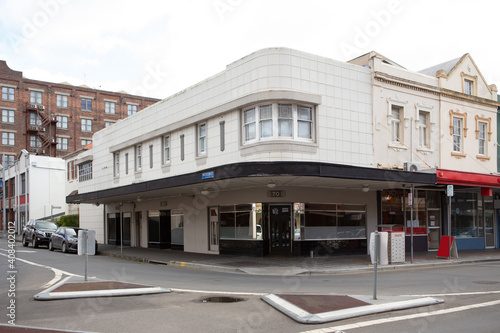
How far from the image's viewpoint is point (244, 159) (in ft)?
64.0

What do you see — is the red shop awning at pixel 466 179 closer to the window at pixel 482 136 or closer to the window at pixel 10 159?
the window at pixel 482 136

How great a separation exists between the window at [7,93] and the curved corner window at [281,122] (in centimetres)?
4924

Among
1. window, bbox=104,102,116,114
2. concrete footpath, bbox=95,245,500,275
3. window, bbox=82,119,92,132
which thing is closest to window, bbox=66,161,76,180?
concrete footpath, bbox=95,245,500,275

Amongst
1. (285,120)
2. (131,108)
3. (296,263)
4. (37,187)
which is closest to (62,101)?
(131,108)

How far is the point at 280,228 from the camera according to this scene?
20.0 m

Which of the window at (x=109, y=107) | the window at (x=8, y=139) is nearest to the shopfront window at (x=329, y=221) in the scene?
the window at (x=8, y=139)

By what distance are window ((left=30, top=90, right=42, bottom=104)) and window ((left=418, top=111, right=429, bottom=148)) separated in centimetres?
5221

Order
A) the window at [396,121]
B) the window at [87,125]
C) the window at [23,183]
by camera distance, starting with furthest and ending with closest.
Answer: the window at [87,125], the window at [23,183], the window at [396,121]

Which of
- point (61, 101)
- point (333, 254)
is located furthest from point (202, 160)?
point (61, 101)

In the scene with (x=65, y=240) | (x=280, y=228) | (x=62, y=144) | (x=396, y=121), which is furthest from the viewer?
(x=62, y=144)

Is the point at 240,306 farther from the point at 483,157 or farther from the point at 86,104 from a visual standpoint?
the point at 86,104

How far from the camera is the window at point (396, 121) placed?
22.5 meters

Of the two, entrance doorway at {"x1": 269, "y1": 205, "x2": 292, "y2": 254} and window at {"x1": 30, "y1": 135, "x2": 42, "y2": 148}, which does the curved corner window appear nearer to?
entrance doorway at {"x1": 269, "y1": 205, "x2": 292, "y2": 254}

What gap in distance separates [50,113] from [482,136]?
174 ft
